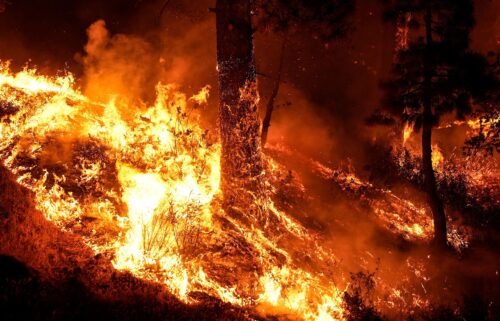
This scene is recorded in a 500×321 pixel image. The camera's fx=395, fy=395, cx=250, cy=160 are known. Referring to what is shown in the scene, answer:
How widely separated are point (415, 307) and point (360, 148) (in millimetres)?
9126

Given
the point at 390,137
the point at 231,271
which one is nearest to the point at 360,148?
the point at 390,137

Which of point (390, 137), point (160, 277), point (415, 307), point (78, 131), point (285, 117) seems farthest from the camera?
point (390, 137)

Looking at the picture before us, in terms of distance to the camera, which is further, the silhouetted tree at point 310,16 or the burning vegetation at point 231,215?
the silhouetted tree at point 310,16

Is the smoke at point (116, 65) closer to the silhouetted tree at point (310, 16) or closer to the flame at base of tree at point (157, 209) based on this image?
the flame at base of tree at point (157, 209)

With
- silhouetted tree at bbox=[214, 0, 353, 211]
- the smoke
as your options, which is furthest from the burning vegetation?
the smoke

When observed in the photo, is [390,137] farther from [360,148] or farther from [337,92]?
[337,92]

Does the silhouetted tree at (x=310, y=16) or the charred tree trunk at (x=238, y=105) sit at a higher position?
the silhouetted tree at (x=310, y=16)

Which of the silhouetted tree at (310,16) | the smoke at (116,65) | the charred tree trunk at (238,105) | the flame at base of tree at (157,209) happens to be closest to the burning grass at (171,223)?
the flame at base of tree at (157,209)

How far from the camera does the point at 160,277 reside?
5676mm

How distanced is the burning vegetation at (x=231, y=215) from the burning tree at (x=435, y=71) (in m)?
0.03

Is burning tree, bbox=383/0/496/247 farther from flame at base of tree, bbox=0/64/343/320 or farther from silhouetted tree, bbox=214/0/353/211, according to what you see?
flame at base of tree, bbox=0/64/343/320

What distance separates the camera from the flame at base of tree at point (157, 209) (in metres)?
6.05

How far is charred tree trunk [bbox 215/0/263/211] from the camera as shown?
723 centimetres

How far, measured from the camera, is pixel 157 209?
21.4 ft
